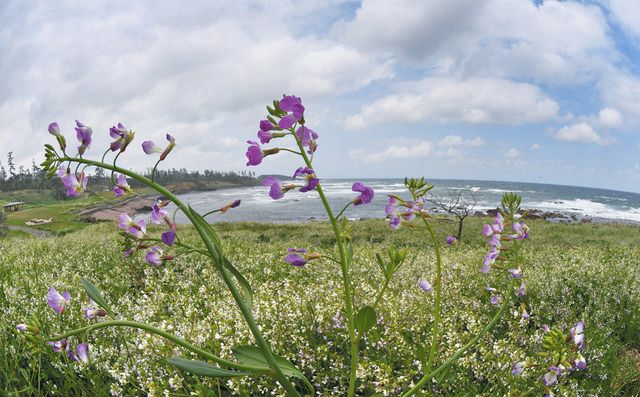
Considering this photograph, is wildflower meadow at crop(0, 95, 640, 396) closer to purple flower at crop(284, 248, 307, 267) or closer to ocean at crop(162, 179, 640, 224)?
purple flower at crop(284, 248, 307, 267)

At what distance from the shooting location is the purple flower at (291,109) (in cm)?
172

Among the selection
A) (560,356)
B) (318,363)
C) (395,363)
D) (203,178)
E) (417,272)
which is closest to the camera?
(560,356)

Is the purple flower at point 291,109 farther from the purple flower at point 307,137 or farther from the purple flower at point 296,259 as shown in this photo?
the purple flower at point 296,259

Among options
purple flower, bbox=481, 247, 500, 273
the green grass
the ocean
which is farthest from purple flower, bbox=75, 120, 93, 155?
the green grass

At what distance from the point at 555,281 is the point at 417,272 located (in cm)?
217

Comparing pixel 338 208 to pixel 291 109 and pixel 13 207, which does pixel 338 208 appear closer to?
pixel 13 207

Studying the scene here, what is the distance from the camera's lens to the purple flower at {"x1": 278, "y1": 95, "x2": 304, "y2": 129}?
5.63ft

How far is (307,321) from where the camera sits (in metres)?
4.12

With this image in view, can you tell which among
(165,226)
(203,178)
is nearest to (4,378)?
(165,226)

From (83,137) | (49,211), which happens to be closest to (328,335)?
(83,137)

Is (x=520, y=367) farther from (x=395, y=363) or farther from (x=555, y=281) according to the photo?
(x=555, y=281)

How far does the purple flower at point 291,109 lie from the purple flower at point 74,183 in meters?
0.85

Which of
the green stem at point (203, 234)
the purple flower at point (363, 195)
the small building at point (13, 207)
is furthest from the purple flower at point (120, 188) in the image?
the small building at point (13, 207)

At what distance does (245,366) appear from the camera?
5.86 feet
